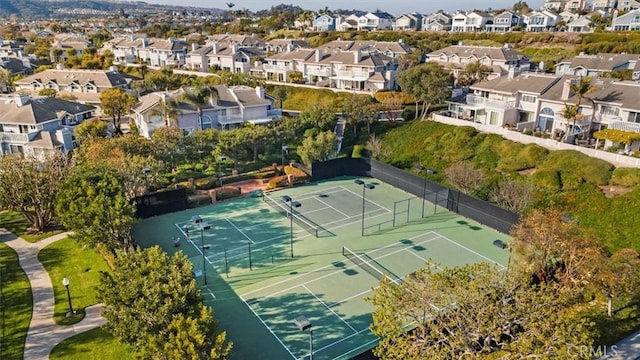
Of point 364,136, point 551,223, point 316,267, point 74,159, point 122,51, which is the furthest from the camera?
point 122,51

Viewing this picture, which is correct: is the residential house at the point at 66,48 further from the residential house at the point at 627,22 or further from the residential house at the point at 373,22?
the residential house at the point at 627,22

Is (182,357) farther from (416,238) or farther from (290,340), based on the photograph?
(416,238)

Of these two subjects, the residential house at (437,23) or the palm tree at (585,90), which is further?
the residential house at (437,23)

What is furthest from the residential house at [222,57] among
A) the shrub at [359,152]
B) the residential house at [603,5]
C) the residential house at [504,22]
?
the residential house at [603,5]

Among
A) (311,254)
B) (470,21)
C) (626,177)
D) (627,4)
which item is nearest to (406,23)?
(470,21)

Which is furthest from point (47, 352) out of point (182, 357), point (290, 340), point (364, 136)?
point (364, 136)

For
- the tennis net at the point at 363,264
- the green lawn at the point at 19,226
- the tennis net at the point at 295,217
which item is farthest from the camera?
the tennis net at the point at 295,217

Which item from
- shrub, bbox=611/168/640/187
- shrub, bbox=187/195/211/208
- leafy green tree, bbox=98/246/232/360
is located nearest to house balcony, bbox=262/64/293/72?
shrub, bbox=187/195/211/208

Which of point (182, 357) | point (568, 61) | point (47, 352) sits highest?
point (568, 61)
